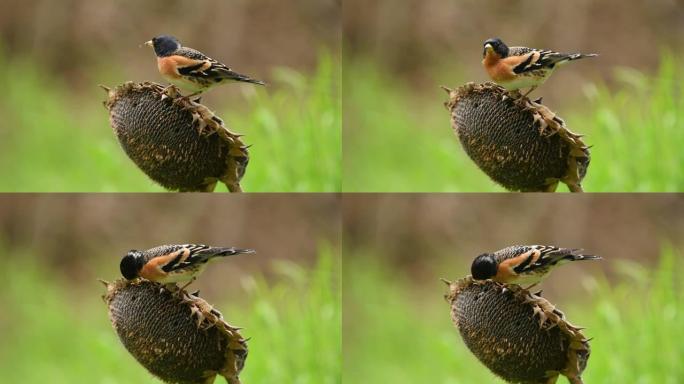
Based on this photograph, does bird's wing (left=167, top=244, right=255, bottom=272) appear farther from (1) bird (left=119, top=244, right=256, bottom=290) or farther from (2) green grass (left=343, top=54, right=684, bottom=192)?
(2) green grass (left=343, top=54, right=684, bottom=192)

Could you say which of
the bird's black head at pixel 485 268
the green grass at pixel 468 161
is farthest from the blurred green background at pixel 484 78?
the bird's black head at pixel 485 268

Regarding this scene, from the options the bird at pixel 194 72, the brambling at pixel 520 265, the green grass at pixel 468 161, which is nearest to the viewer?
the brambling at pixel 520 265

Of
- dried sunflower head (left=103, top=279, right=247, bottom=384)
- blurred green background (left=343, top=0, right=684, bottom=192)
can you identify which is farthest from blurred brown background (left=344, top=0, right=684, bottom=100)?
dried sunflower head (left=103, top=279, right=247, bottom=384)

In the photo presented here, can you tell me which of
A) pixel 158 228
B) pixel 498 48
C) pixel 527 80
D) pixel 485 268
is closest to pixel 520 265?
pixel 485 268

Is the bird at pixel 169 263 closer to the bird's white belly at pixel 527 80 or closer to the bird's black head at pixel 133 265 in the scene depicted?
the bird's black head at pixel 133 265

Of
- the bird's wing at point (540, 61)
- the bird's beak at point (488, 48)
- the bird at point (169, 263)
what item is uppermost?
the bird's beak at point (488, 48)

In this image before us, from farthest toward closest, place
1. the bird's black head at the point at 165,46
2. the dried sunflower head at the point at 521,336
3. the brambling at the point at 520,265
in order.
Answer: the bird's black head at the point at 165,46
the brambling at the point at 520,265
the dried sunflower head at the point at 521,336

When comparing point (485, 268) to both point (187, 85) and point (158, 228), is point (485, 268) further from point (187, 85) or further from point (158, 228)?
point (158, 228)
